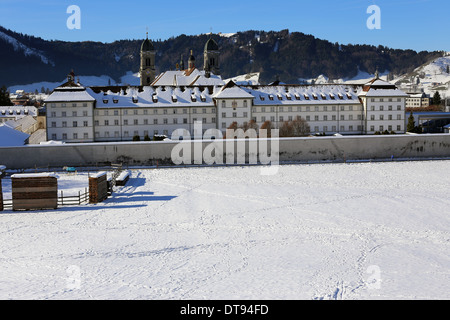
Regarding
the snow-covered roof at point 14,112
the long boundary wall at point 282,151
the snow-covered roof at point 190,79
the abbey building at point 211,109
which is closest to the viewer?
the long boundary wall at point 282,151

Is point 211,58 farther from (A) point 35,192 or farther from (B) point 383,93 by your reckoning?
(A) point 35,192

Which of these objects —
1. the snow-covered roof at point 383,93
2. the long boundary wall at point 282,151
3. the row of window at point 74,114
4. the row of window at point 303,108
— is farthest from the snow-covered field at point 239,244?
the snow-covered roof at point 383,93

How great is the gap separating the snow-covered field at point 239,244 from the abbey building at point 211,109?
32936mm

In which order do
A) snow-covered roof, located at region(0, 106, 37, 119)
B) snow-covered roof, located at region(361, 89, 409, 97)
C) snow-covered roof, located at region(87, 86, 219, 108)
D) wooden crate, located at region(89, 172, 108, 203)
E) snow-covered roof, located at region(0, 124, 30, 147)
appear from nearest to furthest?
wooden crate, located at region(89, 172, 108, 203), snow-covered roof, located at region(0, 124, 30, 147), snow-covered roof, located at region(87, 86, 219, 108), snow-covered roof, located at region(361, 89, 409, 97), snow-covered roof, located at region(0, 106, 37, 119)

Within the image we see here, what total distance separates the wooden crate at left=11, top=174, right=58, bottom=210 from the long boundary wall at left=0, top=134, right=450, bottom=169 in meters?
13.6

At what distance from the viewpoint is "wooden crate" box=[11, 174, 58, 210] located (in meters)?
26.3

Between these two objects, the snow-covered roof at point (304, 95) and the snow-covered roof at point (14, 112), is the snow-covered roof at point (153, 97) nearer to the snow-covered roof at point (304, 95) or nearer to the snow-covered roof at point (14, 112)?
the snow-covered roof at point (304, 95)

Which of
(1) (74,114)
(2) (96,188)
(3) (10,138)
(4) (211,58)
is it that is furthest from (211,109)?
(4) (211,58)

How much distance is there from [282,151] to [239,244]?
23.5 m

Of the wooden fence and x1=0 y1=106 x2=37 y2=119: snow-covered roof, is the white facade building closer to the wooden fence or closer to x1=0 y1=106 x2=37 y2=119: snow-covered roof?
x1=0 y1=106 x2=37 y2=119: snow-covered roof

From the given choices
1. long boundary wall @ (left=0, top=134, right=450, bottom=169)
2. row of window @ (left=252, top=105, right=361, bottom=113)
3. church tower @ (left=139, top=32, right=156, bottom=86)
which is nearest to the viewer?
long boundary wall @ (left=0, top=134, right=450, bottom=169)

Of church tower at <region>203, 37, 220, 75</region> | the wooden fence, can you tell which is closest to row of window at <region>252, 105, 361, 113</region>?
the wooden fence

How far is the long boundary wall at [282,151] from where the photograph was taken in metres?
39.5

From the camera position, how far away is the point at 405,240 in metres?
19.7
